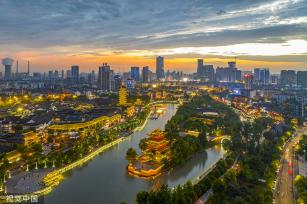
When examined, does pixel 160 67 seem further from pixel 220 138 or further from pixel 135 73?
pixel 220 138

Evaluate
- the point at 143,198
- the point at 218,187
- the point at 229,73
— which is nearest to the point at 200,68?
the point at 229,73

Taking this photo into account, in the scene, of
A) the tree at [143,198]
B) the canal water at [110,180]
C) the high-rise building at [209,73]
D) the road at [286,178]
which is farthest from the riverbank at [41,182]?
the high-rise building at [209,73]

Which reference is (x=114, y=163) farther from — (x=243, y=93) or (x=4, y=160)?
(x=243, y=93)

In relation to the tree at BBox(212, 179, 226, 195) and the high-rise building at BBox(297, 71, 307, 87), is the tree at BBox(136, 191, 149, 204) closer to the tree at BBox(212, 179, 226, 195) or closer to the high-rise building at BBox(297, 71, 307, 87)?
the tree at BBox(212, 179, 226, 195)

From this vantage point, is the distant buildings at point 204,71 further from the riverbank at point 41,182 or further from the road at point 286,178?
the riverbank at point 41,182

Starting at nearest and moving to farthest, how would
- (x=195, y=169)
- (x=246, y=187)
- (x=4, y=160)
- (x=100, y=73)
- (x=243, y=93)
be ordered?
(x=246, y=187), (x=4, y=160), (x=195, y=169), (x=243, y=93), (x=100, y=73)

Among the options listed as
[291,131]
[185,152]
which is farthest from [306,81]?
[185,152]
